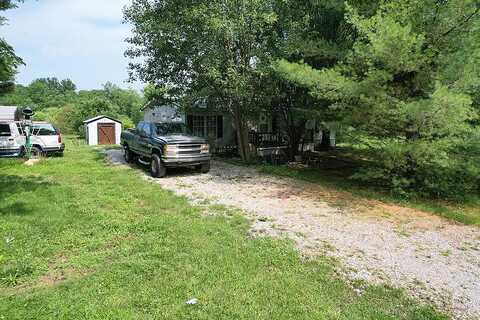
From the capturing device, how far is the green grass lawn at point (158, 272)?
3312 millimetres

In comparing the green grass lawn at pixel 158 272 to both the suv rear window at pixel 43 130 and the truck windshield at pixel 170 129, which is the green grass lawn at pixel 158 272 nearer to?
the truck windshield at pixel 170 129

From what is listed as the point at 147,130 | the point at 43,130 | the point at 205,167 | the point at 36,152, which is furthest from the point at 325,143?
the point at 36,152

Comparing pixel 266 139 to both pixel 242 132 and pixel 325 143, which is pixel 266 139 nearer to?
pixel 242 132

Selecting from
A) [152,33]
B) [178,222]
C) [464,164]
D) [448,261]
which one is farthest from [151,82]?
[448,261]

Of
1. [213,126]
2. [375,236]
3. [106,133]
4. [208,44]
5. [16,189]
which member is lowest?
[375,236]

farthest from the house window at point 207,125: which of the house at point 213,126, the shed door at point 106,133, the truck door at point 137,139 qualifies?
the shed door at point 106,133

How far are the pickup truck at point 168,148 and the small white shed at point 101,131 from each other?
15888 mm

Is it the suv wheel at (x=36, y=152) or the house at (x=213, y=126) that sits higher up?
the house at (x=213, y=126)

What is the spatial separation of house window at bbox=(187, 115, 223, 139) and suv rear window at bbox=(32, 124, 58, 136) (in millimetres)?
6341

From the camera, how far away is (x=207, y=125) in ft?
59.0

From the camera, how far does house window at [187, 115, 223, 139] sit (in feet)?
57.6

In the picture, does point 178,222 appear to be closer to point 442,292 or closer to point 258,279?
point 258,279

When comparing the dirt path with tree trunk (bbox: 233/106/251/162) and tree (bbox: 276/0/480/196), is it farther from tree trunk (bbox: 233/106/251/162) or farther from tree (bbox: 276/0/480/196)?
tree trunk (bbox: 233/106/251/162)

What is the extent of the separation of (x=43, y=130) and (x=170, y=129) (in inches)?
307
